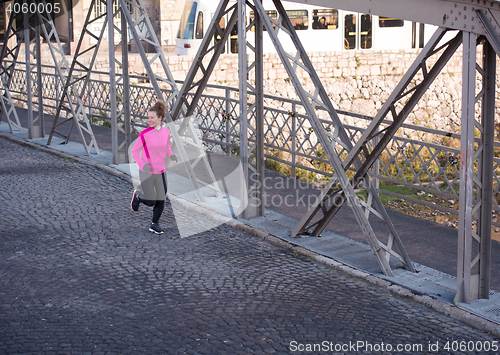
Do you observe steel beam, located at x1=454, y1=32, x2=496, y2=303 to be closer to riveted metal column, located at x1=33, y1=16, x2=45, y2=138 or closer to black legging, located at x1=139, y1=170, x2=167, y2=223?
black legging, located at x1=139, y1=170, x2=167, y2=223

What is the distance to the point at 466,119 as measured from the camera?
4.93 meters

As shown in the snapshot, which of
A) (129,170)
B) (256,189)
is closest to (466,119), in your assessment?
(256,189)

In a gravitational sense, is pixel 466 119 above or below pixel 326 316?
above

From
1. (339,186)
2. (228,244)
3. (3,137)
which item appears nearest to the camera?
(339,186)

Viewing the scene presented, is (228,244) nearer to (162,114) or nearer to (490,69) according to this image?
(162,114)

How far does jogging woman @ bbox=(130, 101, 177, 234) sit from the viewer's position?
24.2ft

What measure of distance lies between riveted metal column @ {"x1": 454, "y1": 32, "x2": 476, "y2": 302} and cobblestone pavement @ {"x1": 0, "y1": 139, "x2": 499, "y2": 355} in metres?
0.42

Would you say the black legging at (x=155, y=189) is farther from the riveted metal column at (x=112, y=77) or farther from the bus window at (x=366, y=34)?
the bus window at (x=366, y=34)

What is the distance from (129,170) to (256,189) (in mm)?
3553

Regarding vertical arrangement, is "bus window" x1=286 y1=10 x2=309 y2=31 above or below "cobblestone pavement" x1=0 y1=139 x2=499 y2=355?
above

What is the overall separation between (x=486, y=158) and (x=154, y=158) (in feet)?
13.1

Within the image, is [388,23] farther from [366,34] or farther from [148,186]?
[148,186]

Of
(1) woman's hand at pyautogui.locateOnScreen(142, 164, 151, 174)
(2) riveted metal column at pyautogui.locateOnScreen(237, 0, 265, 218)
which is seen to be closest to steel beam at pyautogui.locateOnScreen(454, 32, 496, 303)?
(2) riveted metal column at pyautogui.locateOnScreen(237, 0, 265, 218)

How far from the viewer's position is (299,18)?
984 inches
